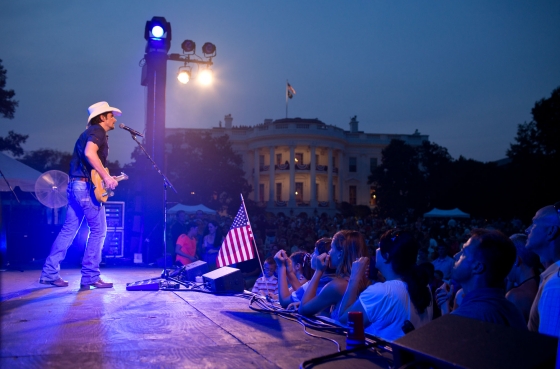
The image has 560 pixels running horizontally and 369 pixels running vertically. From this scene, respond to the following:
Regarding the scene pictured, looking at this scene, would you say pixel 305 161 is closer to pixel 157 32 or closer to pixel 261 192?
pixel 261 192

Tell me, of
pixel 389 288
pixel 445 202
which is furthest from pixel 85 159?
pixel 445 202

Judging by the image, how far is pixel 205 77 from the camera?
10.4m

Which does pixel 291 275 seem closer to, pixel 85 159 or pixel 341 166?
pixel 85 159

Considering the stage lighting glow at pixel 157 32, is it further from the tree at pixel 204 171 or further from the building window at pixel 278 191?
the building window at pixel 278 191

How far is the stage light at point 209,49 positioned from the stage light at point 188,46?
24 cm

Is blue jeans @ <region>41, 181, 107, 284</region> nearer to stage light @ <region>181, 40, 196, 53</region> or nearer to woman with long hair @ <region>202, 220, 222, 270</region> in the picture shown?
woman with long hair @ <region>202, 220, 222, 270</region>

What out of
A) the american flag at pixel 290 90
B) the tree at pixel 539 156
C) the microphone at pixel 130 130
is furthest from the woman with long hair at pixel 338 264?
the american flag at pixel 290 90

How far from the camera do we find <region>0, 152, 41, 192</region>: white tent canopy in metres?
9.26

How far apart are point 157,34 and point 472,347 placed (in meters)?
9.52

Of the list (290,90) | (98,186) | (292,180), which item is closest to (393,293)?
(98,186)

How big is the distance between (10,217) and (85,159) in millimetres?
5486

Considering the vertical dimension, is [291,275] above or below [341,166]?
below

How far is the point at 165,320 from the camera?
2.95 meters

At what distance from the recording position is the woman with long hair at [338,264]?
3641 mm
